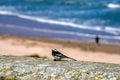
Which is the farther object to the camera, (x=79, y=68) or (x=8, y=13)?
(x=8, y=13)

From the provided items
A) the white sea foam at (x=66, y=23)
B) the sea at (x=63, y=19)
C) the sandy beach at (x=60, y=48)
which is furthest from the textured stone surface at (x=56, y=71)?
the white sea foam at (x=66, y=23)

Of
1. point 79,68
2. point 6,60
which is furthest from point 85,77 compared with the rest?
point 6,60

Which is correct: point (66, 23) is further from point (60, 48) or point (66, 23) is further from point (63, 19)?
point (60, 48)

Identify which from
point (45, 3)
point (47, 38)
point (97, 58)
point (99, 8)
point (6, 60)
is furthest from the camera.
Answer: point (45, 3)

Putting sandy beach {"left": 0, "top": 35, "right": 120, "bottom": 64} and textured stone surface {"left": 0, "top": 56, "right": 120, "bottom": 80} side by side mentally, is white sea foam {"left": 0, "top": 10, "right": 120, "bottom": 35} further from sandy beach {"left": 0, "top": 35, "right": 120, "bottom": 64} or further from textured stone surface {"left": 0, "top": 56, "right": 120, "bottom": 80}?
textured stone surface {"left": 0, "top": 56, "right": 120, "bottom": 80}

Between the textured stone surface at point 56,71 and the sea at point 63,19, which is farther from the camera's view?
the sea at point 63,19

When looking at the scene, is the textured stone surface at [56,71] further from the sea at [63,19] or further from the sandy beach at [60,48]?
the sea at [63,19]

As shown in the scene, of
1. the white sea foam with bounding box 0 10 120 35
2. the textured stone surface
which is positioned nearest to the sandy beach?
the white sea foam with bounding box 0 10 120 35

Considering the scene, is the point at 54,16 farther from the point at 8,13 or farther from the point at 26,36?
the point at 26,36
